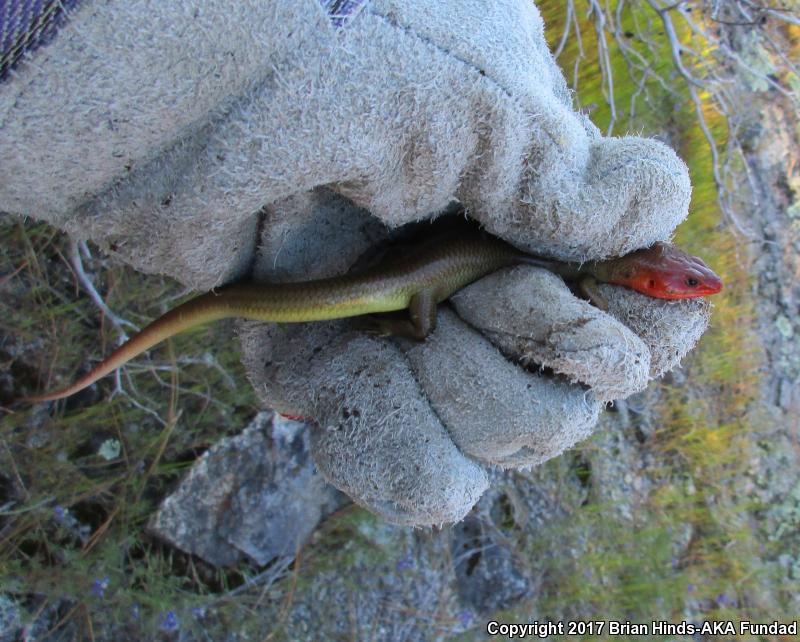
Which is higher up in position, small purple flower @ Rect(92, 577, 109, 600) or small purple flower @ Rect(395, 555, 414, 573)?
small purple flower @ Rect(92, 577, 109, 600)

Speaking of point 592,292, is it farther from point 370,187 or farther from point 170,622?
point 170,622

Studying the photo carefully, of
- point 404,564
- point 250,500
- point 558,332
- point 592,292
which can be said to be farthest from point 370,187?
point 404,564

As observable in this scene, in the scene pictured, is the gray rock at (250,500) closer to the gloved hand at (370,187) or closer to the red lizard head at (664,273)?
the gloved hand at (370,187)

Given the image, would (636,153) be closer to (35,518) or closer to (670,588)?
(35,518)

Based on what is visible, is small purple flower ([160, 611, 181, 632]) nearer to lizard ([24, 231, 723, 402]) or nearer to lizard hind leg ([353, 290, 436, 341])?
lizard ([24, 231, 723, 402])

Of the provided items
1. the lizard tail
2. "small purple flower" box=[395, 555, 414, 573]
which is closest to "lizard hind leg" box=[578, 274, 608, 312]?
the lizard tail
